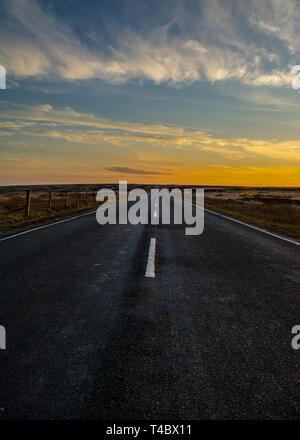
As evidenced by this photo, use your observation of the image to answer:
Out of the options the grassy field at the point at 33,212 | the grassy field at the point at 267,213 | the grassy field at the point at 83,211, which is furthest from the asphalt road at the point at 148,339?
the grassy field at the point at 267,213

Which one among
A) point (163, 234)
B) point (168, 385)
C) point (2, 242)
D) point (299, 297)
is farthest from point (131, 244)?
point (168, 385)

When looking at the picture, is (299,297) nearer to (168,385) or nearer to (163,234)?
(168,385)

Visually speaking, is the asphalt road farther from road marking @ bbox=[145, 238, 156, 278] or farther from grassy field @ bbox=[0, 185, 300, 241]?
grassy field @ bbox=[0, 185, 300, 241]

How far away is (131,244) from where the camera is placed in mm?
8266

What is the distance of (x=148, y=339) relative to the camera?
3035 mm

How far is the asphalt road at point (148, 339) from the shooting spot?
6.96ft

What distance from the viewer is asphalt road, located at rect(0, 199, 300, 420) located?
6.96 ft


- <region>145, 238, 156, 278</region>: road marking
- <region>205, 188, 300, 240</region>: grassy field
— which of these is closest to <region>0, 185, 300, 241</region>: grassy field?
<region>205, 188, 300, 240</region>: grassy field

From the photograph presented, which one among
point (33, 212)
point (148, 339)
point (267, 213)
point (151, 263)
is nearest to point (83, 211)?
point (33, 212)

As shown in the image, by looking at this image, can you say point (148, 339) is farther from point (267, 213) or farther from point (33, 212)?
point (267, 213)

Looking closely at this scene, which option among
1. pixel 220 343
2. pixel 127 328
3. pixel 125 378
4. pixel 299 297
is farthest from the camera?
pixel 299 297

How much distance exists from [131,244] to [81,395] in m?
6.13
